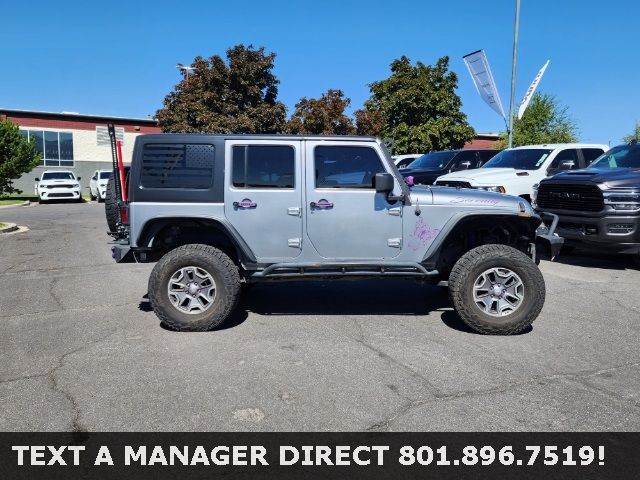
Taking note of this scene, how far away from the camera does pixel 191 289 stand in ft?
16.6

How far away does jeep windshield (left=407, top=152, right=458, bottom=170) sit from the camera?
13.8 m

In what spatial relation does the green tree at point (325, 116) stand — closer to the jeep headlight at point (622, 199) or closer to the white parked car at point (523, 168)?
the white parked car at point (523, 168)

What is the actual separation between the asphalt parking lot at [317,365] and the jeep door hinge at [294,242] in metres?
0.82

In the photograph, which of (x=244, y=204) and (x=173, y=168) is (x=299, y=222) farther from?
(x=173, y=168)

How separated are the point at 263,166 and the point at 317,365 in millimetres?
2008

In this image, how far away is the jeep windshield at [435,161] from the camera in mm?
13844

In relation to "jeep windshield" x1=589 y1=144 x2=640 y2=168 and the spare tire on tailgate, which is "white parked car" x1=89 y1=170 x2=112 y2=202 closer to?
the spare tire on tailgate

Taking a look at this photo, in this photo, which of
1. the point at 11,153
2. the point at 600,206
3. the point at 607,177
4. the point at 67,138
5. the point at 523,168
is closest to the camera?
the point at 600,206

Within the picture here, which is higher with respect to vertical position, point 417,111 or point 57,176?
point 417,111

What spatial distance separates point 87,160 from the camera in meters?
37.4

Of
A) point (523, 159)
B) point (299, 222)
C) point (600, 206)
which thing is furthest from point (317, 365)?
point (523, 159)

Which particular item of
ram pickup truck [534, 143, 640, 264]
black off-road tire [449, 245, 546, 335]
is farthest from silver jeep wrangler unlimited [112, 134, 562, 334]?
ram pickup truck [534, 143, 640, 264]

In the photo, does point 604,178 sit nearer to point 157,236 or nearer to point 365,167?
point 365,167

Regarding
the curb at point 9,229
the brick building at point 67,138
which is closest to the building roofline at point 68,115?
the brick building at point 67,138
